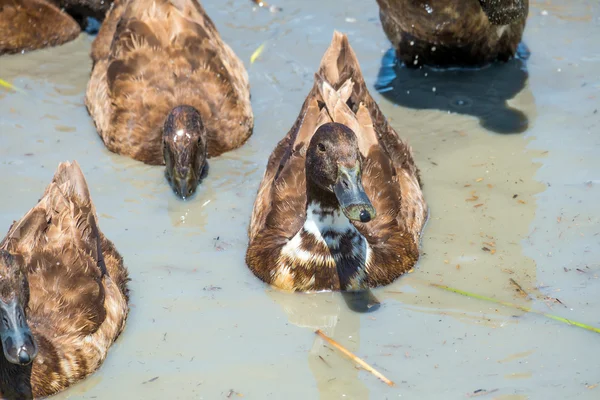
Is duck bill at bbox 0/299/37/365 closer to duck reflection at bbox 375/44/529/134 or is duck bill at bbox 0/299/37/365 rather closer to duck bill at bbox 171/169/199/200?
duck bill at bbox 171/169/199/200

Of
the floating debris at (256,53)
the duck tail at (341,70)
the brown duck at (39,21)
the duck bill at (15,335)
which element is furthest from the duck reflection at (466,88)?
the duck bill at (15,335)

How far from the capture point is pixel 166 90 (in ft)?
29.7

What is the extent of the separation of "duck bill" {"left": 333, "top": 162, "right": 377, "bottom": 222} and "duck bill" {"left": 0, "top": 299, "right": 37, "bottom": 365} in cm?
203

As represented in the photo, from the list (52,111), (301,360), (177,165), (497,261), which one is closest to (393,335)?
(301,360)

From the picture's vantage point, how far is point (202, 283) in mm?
7156

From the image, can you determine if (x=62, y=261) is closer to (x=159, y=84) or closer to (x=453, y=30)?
(x=159, y=84)

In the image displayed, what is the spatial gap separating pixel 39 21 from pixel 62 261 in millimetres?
4576

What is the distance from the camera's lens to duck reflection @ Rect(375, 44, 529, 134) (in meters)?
9.26

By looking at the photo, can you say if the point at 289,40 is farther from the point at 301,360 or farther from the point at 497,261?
the point at 301,360

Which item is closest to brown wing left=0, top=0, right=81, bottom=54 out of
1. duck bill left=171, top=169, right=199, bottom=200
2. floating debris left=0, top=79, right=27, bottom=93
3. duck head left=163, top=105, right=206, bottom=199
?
floating debris left=0, top=79, right=27, bottom=93

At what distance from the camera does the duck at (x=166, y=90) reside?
345 inches

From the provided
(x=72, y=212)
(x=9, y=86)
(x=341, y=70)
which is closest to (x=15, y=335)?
(x=72, y=212)

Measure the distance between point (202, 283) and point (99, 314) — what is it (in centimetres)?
90

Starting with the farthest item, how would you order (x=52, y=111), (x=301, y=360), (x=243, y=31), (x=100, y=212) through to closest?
(x=243, y=31) → (x=52, y=111) → (x=100, y=212) → (x=301, y=360)
